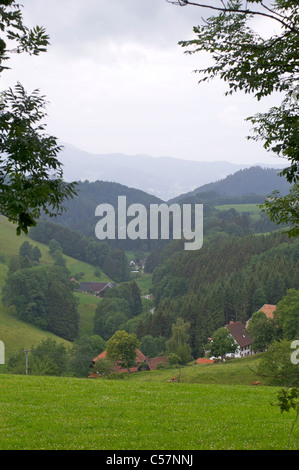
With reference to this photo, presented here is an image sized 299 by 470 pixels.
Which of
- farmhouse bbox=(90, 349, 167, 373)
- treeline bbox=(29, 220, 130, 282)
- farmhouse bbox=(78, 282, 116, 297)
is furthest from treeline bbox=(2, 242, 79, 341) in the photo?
treeline bbox=(29, 220, 130, 282)

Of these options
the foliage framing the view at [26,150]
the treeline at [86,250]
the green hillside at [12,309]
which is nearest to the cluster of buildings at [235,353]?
the green hillside at [12,309]

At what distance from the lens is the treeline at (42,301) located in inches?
3817

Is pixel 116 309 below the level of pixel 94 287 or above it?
below

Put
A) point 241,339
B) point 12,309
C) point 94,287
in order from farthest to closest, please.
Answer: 1. point 94,287
2. point 12,309
3. point 241,339

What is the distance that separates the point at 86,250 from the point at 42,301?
81022 mm

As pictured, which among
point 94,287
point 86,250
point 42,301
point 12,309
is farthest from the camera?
point 86,250

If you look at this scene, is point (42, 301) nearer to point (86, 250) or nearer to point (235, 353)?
point (235, 353)

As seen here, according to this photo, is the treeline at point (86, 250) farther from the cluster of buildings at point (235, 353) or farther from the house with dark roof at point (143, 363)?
the house with dark roof at point (143, 363)

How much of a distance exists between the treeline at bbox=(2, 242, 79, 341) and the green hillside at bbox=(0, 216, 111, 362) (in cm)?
241

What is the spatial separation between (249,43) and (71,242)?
585 ft

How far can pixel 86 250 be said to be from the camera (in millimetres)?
182500

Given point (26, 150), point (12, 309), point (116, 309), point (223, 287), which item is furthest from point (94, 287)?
point (26, 150)

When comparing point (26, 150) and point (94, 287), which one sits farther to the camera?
point (94, 287)

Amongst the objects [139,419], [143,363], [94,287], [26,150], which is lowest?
[143,363]
